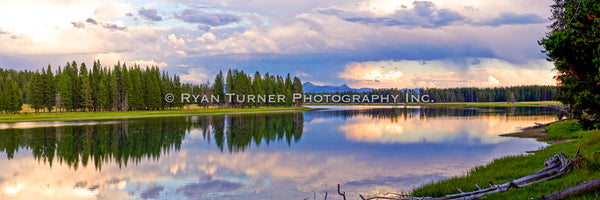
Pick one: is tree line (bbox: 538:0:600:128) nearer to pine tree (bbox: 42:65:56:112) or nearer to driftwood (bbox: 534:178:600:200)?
driftwood (bbox: 534:178:600:200)

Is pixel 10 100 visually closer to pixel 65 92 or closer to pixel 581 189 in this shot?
pixel 65 92

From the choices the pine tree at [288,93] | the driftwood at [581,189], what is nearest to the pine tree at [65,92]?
the pine tree at [288,93]

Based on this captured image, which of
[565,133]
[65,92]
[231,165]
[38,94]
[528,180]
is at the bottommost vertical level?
[231,165]

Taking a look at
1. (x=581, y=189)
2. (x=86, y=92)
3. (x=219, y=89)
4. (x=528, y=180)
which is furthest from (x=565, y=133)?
(x=219, y=89)

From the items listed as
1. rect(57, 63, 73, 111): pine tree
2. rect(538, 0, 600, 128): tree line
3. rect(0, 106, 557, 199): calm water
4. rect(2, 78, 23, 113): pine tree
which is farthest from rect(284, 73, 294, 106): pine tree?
rect(538, 0, 600, 128): tree line

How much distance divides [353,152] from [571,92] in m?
16.6

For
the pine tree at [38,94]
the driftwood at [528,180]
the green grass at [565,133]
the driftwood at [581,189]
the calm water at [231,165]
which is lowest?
the calm water at [231,165]

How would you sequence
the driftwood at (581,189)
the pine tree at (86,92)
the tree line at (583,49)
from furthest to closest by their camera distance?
the pine tree at (86,92), the tree line at (583,49), the driftwood at (581,189)

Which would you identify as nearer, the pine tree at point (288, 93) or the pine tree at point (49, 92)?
the pine tree at point (49, 92)

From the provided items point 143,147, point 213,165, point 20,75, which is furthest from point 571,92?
point 20,75

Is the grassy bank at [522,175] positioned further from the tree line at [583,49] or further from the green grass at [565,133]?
the green grass at [565,133]

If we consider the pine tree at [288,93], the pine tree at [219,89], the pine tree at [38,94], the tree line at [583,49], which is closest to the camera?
the tree line at [583,49]

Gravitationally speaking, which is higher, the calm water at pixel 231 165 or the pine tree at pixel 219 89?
the pine tree at pixel 219 89

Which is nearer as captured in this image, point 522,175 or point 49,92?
point 522,175
